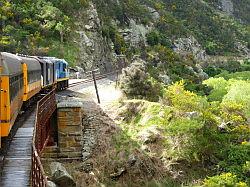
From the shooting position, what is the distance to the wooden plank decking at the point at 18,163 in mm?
12531

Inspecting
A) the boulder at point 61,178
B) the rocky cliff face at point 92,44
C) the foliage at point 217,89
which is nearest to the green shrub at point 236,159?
the boulder at point 61,178

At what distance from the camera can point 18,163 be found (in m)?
13.8

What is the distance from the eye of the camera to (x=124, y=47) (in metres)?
74.2

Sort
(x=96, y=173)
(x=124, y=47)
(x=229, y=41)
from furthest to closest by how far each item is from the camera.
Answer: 1. (x=229, y=41)
2. (x=124, y=47)
3. (x=96, y=173)

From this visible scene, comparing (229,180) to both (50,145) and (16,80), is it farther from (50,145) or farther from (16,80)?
(16,80)

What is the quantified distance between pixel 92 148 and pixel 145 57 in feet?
171

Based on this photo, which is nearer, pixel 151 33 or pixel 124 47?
pixel 124 47

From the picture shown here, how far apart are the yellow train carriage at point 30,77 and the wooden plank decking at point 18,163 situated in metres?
4.10

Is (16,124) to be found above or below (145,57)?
above

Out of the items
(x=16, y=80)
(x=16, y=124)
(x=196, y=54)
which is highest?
(x=16, y=80)

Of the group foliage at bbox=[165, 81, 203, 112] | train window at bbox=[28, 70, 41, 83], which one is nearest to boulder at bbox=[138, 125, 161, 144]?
foliage at bbox=[165, 81, 203, 112]

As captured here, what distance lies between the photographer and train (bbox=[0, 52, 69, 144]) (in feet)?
46.2

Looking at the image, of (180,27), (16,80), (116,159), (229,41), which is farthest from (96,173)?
(229,41)

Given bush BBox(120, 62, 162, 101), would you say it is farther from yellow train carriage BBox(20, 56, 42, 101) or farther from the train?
yellow train carriage BBox(20, 56, 42, 101)
